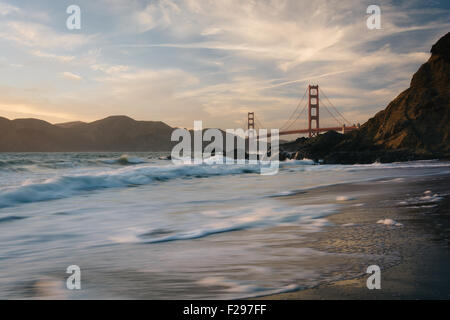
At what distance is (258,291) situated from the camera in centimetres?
172

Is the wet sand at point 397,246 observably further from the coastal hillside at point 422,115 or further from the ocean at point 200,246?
the coastal hillside at point 422,115

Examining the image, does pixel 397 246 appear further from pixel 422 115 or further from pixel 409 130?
pixel 422 115

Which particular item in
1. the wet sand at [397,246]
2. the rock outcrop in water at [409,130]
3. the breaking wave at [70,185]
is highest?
the rock outcrop in water at [409,130]

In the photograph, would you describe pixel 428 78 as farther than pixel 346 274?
Yes

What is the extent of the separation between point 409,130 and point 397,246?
734 inches

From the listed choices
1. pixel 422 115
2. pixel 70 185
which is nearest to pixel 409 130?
pixel 422 115

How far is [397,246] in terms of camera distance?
2.33m

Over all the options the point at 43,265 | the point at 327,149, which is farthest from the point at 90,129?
the point at 43,265

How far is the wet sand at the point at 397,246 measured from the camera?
5.19 ft

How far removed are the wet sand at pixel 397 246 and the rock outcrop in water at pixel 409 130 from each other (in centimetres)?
1447

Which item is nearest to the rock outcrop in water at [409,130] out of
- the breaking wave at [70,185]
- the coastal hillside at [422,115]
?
the coastal hillside at [422,115]

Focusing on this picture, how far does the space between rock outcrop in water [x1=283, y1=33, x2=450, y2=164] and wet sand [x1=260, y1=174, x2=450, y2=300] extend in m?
14.5
